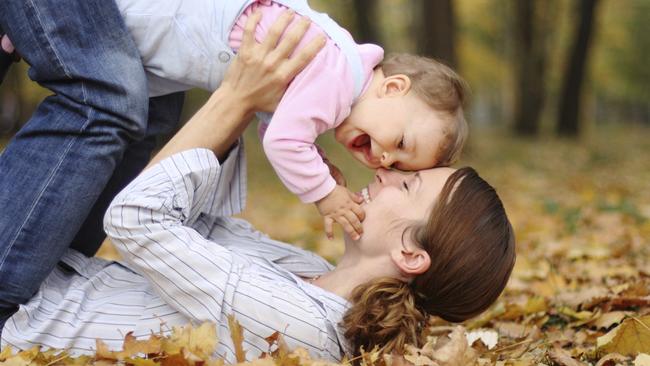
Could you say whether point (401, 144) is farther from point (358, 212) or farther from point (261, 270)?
point (261, 270)

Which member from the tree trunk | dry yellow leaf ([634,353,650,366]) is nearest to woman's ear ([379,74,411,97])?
dry yellow leaf ([634,353,650,366])

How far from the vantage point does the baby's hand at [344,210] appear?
2.61 meters

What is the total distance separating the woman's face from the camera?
8.42ft

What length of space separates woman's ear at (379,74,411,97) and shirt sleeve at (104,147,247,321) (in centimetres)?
73

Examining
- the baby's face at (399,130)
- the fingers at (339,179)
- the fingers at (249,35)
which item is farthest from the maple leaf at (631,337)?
the fingers at (249,35)

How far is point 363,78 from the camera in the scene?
9.02 ft

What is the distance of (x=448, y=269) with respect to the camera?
250 centimetres

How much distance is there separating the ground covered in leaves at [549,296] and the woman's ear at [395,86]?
2.72ft

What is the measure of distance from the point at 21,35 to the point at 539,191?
8182 mm

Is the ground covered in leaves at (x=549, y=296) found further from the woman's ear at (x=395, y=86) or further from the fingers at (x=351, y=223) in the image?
the woman's ear at (x=395, y=86)

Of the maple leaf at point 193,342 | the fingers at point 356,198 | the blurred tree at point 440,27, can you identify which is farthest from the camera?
the blurred tree at point 440,27

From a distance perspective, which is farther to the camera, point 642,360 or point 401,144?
point 401,144

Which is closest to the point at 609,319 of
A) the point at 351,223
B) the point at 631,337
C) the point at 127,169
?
the point at 631,337

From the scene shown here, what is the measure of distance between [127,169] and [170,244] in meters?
0.76
